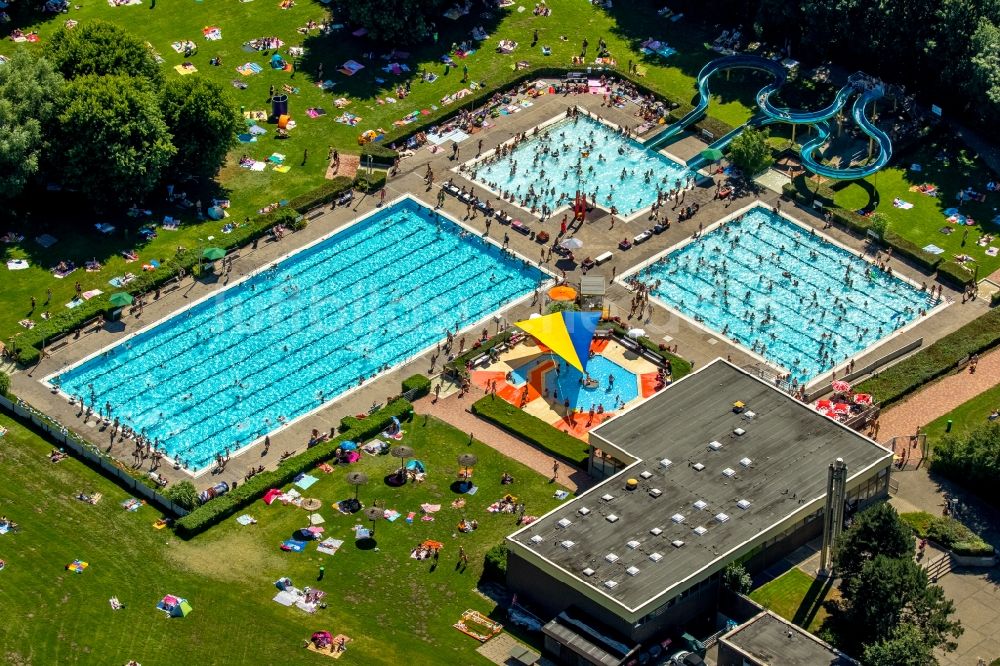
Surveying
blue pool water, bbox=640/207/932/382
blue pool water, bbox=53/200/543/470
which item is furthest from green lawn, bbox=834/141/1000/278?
blue pool water, bbox=53/200/543/470

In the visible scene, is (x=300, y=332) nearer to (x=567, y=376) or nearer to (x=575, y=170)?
(x=567, y=376)

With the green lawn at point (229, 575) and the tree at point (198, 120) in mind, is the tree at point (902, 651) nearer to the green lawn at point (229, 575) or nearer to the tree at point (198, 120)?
the green lawn at point (229, 575)

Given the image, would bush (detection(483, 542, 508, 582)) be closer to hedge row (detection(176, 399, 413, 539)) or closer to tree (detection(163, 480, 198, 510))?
hedge row (detection(176, 399, 413, 539))

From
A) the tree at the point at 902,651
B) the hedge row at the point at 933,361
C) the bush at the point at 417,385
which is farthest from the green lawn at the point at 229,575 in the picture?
the hedge row at the point at 933,361

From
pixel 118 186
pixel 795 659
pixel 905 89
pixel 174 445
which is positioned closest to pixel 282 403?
pixel 174 445

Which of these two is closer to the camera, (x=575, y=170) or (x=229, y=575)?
(x=229, y=575)

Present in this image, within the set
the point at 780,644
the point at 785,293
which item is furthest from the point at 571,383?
the point at 780,644
